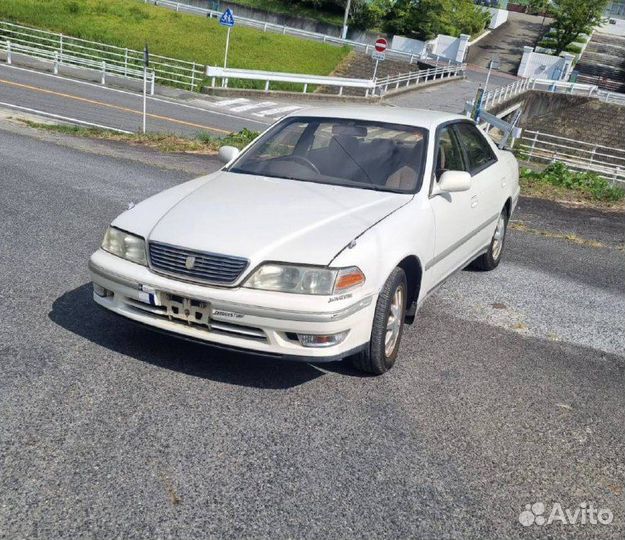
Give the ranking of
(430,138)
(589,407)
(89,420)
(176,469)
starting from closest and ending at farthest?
(176,469), (89,420), (589,407), (430,138)

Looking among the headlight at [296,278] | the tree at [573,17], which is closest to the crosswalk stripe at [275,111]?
the headlight at [296,278]

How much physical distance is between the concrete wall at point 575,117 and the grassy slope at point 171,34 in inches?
491

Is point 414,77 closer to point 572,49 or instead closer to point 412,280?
point 572,49

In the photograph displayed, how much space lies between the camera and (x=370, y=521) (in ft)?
10.0

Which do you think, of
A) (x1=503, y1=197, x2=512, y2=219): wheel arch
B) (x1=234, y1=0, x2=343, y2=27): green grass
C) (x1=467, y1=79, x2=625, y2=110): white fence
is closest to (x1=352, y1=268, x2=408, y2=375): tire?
(x1=503, y1=197, x2=512, y2=219): wheel arch

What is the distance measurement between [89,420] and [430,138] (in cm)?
320

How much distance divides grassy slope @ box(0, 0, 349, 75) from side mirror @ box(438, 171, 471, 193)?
113 feet

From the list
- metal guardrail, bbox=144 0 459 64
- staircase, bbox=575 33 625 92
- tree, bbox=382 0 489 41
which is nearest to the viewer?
metal guardrail, bbox=144 0 459 64

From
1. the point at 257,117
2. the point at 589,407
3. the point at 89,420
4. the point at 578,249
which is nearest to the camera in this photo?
the point at 89,420

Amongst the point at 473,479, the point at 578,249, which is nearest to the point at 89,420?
the point at 473,479

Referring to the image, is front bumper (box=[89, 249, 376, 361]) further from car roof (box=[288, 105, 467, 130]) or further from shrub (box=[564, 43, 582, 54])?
shrub (box=[564, 43, 582, 54])

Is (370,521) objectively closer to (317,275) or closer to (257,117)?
(317,275)

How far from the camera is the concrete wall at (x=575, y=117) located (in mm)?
41875

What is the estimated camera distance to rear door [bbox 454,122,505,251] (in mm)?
5972
